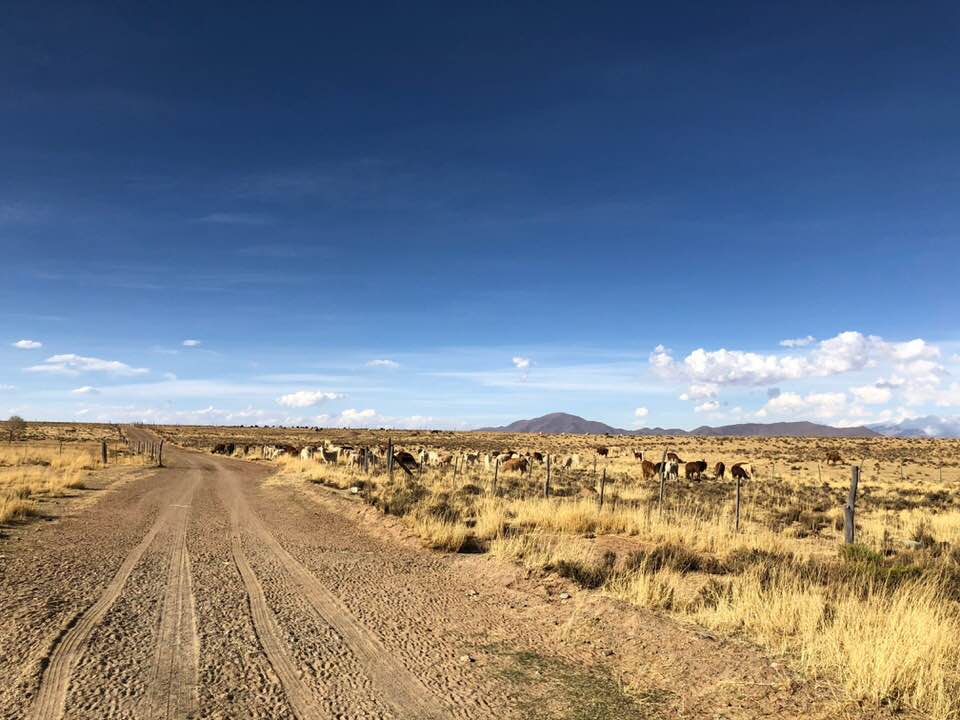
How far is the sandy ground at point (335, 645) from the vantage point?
5.69 m

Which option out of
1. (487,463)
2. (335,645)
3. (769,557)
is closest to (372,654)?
(335,645)

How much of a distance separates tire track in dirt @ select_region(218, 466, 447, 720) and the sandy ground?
0.03 meters

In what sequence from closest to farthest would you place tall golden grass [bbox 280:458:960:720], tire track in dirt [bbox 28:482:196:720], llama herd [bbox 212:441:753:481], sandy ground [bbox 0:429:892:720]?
1. tire track in dirt [bbox 28:482:196:720]
2. sandy ground [bbox 0:429:892:720]
3. tall golden grass [bbox 280:458:960:720]
4. llama herd [bbox 212:441:753:481]

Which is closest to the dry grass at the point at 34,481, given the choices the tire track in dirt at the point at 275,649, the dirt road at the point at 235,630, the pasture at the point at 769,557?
the dirt road at the point at 235,630

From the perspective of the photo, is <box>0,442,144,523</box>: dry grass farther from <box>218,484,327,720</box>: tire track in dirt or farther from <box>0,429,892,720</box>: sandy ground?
<box>218,484,327,720</box>: tire track in dirt

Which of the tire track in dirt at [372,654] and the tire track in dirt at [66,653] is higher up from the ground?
the tire track in dirt at [66,653]

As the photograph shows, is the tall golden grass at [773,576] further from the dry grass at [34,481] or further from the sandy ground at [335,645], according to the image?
the dry grass at [34,481]

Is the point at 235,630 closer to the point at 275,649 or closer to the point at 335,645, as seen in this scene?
the point at 275,649

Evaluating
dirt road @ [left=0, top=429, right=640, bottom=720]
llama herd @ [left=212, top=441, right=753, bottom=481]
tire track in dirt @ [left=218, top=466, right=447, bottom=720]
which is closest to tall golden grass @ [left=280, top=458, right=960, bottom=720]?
dirt road @ [left=0, top=429, right=640, bottom=720]

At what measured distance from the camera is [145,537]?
13750 mm

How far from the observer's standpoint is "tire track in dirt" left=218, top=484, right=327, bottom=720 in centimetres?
553

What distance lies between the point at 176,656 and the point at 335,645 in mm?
1680

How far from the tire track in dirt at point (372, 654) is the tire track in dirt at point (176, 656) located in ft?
5.37

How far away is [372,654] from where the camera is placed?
695 centimetres
